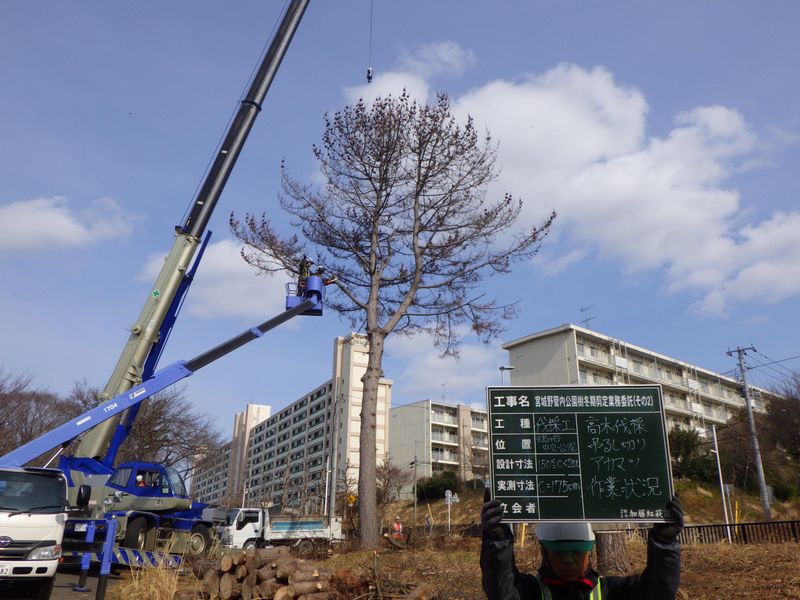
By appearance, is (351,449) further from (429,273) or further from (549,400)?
(549,400)

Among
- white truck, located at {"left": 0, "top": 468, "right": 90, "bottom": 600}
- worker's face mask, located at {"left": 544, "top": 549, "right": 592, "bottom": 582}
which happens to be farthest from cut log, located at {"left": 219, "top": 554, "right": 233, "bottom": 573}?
worker's face mask, located at {"left": 544, "top": 549, "right": 592, "bottom": 582}

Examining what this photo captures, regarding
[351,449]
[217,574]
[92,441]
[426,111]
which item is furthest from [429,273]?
[351,449]

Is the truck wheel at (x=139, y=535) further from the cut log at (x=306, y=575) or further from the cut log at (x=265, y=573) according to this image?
the cut log at (x=306, y=575)

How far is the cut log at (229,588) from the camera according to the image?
29.5ft

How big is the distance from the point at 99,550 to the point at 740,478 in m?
43.0

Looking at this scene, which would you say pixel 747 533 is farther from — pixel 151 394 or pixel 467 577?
pixel 151 394

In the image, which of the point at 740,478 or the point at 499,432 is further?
the point at 740,478

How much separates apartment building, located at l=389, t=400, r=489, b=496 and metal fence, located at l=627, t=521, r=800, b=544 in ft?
187

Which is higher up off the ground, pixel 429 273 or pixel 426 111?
pixel 426 111

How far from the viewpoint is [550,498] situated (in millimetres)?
3977

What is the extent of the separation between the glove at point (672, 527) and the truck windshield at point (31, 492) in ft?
30.8

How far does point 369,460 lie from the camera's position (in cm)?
1586

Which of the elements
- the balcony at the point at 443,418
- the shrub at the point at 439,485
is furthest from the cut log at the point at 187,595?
the balcony at the point at 443,418

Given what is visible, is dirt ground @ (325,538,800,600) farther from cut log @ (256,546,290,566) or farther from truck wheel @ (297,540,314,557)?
truck wheel @ (297,540,314,557)
